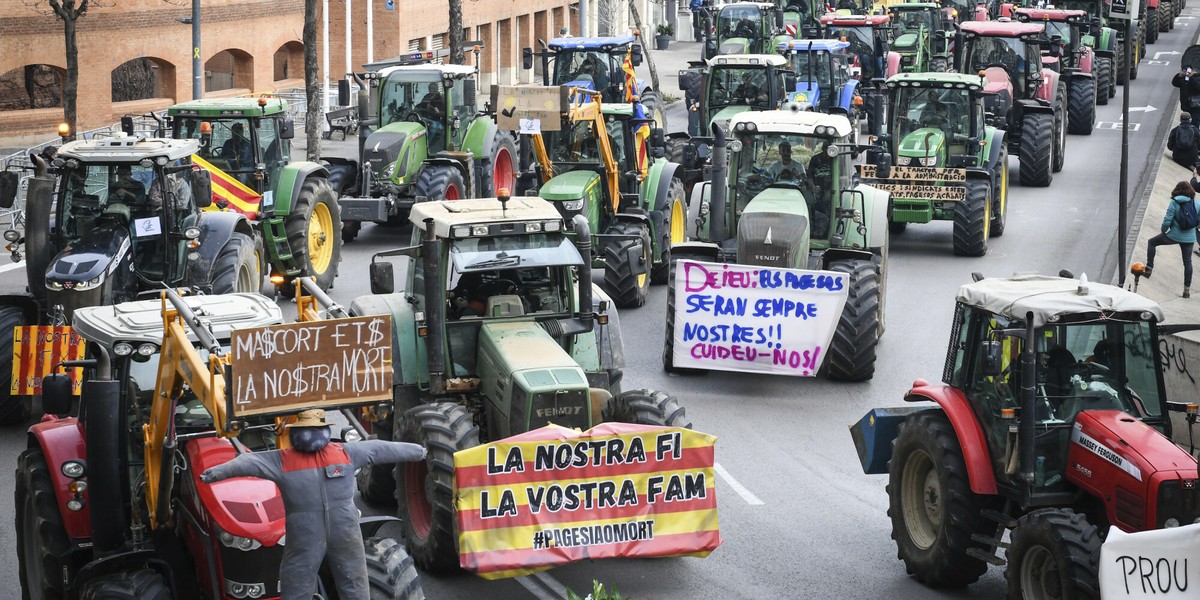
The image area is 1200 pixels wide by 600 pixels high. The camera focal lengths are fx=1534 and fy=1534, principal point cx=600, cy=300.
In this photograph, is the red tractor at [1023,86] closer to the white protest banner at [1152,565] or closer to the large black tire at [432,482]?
the large black tire at [432,482]

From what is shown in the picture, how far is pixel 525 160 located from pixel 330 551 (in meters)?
13.3

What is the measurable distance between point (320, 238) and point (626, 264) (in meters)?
4.19

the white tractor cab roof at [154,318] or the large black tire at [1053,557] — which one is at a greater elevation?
the white tractor cab roof at [154,318]

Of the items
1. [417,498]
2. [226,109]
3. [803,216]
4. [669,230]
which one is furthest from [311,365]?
[669,230]

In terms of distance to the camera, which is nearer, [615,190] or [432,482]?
[432,482]

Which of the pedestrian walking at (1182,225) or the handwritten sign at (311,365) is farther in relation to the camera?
the pedestrian walking at (1182,225)

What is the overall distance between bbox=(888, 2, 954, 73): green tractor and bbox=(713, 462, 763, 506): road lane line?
79.8 feet

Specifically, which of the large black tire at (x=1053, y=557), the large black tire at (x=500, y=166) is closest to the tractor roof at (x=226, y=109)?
the large black tire at (x=500, y=166)

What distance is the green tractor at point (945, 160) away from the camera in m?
22.5

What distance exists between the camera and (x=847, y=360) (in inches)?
631

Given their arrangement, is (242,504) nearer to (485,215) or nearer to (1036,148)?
(485,215)

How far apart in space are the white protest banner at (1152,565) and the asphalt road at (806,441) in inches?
83.4

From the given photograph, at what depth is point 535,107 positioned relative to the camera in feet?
63.5

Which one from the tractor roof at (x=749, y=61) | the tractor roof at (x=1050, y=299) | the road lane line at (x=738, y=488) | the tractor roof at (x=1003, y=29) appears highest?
the tractor roof at (x=1003, y=29)
